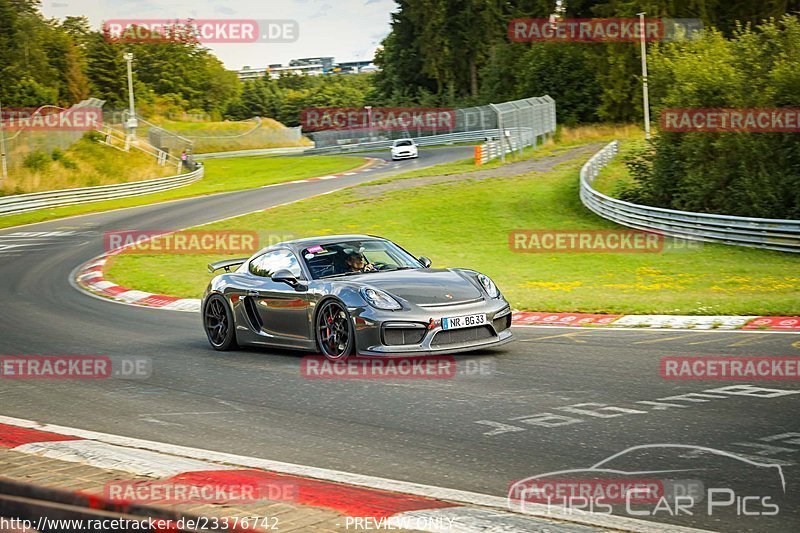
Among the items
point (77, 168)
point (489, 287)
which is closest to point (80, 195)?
point (77, 168)

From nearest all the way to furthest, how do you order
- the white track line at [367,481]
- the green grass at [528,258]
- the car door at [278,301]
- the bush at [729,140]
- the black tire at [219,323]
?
1. the white track line at [367,481]
2. the car door at [278,301]
3. the black tire at [219,323]
4. the green grass at [528,258]
5. the bush at [729,140]

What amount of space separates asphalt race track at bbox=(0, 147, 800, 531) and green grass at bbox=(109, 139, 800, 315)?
4014 mm

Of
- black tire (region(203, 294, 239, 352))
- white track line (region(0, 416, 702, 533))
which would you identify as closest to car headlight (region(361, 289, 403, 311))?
black tire (region(203, 294, 239, 352))

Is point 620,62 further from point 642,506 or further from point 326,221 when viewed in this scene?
point 642,506

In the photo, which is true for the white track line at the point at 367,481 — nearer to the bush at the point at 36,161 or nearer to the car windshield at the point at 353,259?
the car windshield at the point at 353,259

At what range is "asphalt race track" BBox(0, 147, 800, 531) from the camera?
623 centimetres

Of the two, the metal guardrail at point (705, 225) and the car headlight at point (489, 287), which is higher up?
the car headlight at point (489, 287)

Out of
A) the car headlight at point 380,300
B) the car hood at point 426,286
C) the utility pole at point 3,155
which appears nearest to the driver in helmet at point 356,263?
the car hood at point 426,286

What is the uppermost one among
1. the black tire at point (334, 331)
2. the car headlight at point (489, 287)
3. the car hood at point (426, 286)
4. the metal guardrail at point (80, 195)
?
the car hood at point (426, 286)

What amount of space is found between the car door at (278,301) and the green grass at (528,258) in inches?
175

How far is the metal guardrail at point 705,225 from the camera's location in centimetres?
2373

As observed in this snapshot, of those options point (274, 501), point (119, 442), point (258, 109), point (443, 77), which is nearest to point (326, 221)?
point (119, 442)

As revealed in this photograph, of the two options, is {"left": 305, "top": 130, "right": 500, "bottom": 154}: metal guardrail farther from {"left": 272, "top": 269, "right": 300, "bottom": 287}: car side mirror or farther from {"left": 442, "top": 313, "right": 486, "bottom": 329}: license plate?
{"left": 442, "top": 313, "right": 486, "bottom": 329}: license plate

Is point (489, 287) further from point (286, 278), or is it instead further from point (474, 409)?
point (474, 409)
